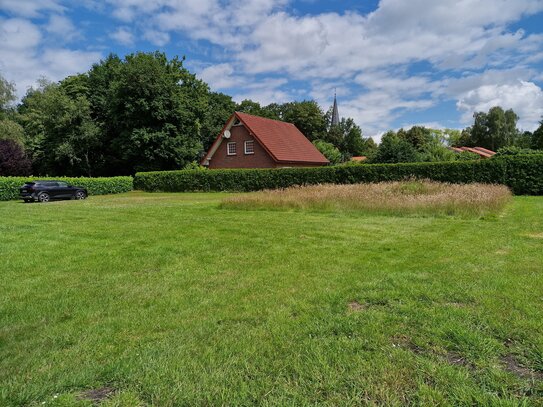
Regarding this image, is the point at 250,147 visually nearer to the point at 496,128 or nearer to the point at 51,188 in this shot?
the point at 51,188

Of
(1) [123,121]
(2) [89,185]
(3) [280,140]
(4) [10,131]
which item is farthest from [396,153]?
(4) [10,131]

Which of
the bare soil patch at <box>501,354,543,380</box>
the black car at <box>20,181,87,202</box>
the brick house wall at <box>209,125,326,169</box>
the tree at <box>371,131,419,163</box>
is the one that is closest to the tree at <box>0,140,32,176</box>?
the black car at <box>20,181,87,202</box>

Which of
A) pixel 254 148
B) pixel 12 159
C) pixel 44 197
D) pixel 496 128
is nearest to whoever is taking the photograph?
pixel 44 197

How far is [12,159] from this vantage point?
35344 millimetres

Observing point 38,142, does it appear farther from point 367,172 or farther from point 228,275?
point 228,275

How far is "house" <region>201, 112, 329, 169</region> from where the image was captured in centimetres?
3141

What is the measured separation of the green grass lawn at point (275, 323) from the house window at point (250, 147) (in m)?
25.3

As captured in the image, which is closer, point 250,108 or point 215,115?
point 215,115

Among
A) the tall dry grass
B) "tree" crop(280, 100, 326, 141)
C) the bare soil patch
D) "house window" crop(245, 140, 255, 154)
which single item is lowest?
the bare soil patch

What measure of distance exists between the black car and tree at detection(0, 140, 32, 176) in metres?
16.0

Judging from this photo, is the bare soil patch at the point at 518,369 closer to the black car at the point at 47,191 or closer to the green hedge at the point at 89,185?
the black car at the point at 47,191

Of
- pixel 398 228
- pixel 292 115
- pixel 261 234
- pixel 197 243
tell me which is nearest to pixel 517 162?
pixel 398 228

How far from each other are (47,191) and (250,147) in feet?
54.4

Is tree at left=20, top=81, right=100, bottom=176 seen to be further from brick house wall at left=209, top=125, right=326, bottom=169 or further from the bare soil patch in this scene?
the bare soil patch
